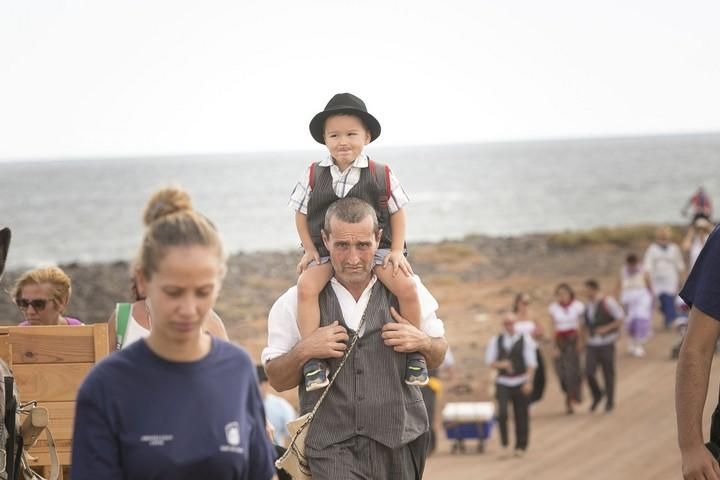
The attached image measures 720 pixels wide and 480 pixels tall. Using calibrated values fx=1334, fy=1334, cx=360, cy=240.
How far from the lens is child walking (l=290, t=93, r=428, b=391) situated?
6352 millimetres

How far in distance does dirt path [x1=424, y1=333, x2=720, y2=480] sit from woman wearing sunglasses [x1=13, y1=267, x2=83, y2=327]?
9184 mm

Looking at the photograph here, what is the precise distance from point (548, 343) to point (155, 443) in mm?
23041

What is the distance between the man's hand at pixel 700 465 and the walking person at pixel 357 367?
1.54 metres

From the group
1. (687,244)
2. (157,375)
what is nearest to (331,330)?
(157,375)

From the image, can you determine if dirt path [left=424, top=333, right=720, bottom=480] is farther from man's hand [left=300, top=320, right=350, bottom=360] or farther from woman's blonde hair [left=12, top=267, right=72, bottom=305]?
man's hand [left=300, top=320, right=350, bottom=360]

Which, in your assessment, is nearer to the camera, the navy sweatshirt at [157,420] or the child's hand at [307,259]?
the navy sweatshirt at [157,420]

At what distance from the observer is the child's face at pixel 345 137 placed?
6637 millimetres

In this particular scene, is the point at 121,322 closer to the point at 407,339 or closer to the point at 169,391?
the point at 407,339

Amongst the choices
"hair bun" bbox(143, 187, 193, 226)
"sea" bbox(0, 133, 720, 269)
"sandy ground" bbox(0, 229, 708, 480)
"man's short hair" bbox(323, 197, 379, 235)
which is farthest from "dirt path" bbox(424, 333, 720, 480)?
"sea" bbox(0, 133, 720, 269)

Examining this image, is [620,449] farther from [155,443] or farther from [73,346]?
[155,443]

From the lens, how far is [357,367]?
6.20 meters

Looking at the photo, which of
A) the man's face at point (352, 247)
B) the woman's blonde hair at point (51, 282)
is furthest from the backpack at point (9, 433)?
the woman's blonde hair at point (51, 282)

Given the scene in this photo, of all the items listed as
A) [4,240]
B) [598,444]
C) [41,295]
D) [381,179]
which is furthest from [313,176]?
[598,444]

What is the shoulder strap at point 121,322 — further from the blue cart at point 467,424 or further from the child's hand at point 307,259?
the blue cart at point 467,424
